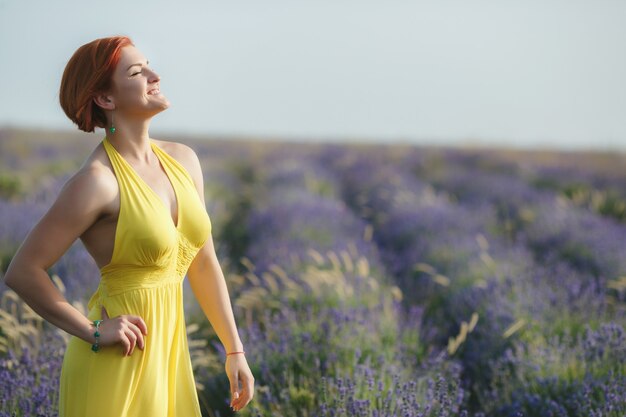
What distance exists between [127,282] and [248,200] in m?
9.39

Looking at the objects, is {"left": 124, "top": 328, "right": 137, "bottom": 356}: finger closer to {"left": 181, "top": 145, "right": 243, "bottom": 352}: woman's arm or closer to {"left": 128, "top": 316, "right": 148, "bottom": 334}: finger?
{"left": 128, "top": 316, "right": 148, "bottom": 334}: finger

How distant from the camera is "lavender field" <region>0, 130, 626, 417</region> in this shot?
3125mm

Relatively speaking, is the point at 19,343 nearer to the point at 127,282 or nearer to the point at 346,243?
the point at 127,282

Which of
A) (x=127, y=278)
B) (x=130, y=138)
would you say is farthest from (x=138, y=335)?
(x=130, y=138)

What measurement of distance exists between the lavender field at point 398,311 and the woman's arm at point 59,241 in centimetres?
95

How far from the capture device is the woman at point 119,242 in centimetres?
177

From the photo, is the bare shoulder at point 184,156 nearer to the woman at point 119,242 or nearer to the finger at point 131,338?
the woman at point 119,242

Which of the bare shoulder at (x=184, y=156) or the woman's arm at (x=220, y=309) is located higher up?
the bare shoulder at (x=184, y=156)

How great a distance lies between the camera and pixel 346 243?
6422 mm

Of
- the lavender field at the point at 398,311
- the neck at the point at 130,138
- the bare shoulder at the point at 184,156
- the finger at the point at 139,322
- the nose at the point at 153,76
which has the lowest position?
the lavender field at the point at 398,311

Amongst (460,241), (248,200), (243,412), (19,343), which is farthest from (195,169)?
(248,200)

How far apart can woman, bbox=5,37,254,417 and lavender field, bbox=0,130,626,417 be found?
34.8 inches

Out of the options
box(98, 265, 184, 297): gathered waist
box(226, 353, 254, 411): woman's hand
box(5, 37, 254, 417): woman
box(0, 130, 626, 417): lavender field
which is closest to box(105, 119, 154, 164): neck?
box(5, 37, 254, 417): woman

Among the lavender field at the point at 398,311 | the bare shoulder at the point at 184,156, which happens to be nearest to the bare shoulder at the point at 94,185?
the bare shoulder at the point at 184,156
